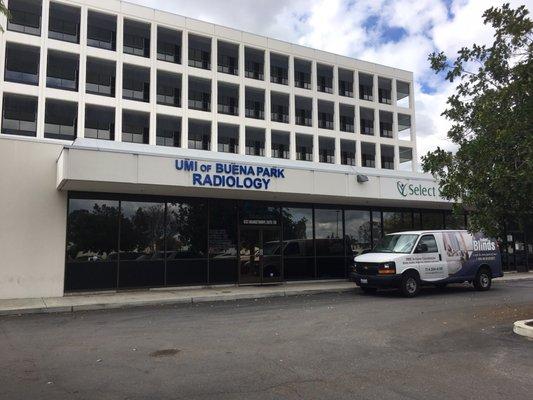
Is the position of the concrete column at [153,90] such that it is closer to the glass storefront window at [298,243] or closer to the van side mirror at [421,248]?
the glass storefront window at [298,243]

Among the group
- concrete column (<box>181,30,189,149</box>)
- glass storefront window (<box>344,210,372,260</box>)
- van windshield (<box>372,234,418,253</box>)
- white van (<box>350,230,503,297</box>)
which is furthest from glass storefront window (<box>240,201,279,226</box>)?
concrete column (<box>181,30,189,149</box>)

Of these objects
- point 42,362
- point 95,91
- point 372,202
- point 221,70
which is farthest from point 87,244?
point 221,70

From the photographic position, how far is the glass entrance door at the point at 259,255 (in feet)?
59.5

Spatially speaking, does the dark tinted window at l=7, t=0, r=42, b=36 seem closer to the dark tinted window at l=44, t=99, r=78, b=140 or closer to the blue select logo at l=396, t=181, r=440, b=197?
the dark tinted window at l=44, t=99, r=78, b=140

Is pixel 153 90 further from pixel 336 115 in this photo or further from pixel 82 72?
pixel 336 115

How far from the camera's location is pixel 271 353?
770cm

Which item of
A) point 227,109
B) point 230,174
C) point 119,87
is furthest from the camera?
point 227,109

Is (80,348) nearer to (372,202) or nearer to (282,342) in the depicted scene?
(282,342)

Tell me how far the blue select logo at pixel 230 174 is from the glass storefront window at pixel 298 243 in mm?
3162

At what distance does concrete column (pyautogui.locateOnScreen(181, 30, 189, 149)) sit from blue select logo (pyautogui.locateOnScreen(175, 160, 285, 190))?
30538mm

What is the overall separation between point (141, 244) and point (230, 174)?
389 cm

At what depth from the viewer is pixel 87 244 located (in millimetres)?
15602

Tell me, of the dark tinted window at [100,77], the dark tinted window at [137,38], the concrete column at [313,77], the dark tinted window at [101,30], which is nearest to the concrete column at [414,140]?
the concrete column at [313,77]

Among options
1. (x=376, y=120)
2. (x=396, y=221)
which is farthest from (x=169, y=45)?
(x=396, y=221)
